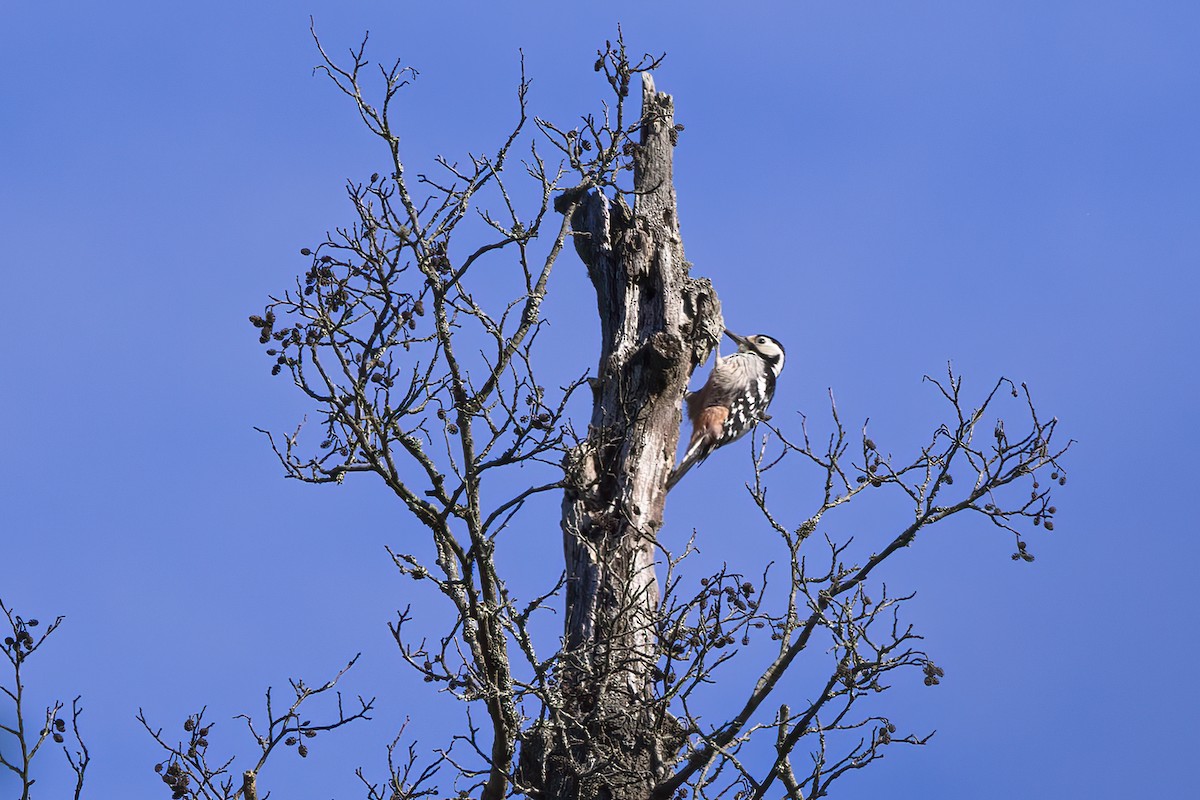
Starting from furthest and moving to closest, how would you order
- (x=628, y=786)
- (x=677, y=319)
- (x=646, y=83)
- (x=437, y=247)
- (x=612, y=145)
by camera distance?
(x=646, y=83)
(x=677, y=319)
(x=612, y=145)
(x=628, y=786)
(x=437, y=247)

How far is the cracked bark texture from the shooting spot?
16.3 ft

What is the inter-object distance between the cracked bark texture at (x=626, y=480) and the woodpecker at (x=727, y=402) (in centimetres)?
92

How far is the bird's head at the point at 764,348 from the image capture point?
847 cm

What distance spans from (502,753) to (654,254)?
2.64 m

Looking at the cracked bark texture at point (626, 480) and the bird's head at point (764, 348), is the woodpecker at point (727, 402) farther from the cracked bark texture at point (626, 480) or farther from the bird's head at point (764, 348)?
the cracked bark texture at point (626, 480)

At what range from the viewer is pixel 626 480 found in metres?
5.80

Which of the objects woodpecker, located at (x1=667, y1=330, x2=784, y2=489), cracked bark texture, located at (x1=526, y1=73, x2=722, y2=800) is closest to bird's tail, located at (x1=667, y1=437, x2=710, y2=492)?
woodpecker, located at (x1=667, y1=330, x2=784, y2=489)

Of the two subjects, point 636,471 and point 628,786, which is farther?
point 636,471

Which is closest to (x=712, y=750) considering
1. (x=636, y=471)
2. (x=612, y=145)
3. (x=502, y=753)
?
(x=502, y=753)

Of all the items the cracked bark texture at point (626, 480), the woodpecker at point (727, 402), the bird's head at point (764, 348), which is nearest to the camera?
the cracked bark texture at point (626, 480)

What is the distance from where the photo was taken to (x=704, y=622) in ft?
15.4

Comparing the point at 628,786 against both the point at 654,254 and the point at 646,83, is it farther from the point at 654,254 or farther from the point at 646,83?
the point at 646,83

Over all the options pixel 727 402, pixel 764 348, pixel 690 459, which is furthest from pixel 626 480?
pixel 764 348

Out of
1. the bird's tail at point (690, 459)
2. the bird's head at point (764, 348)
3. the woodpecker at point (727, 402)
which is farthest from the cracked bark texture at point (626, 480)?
the bird's head at point (764, 348)
